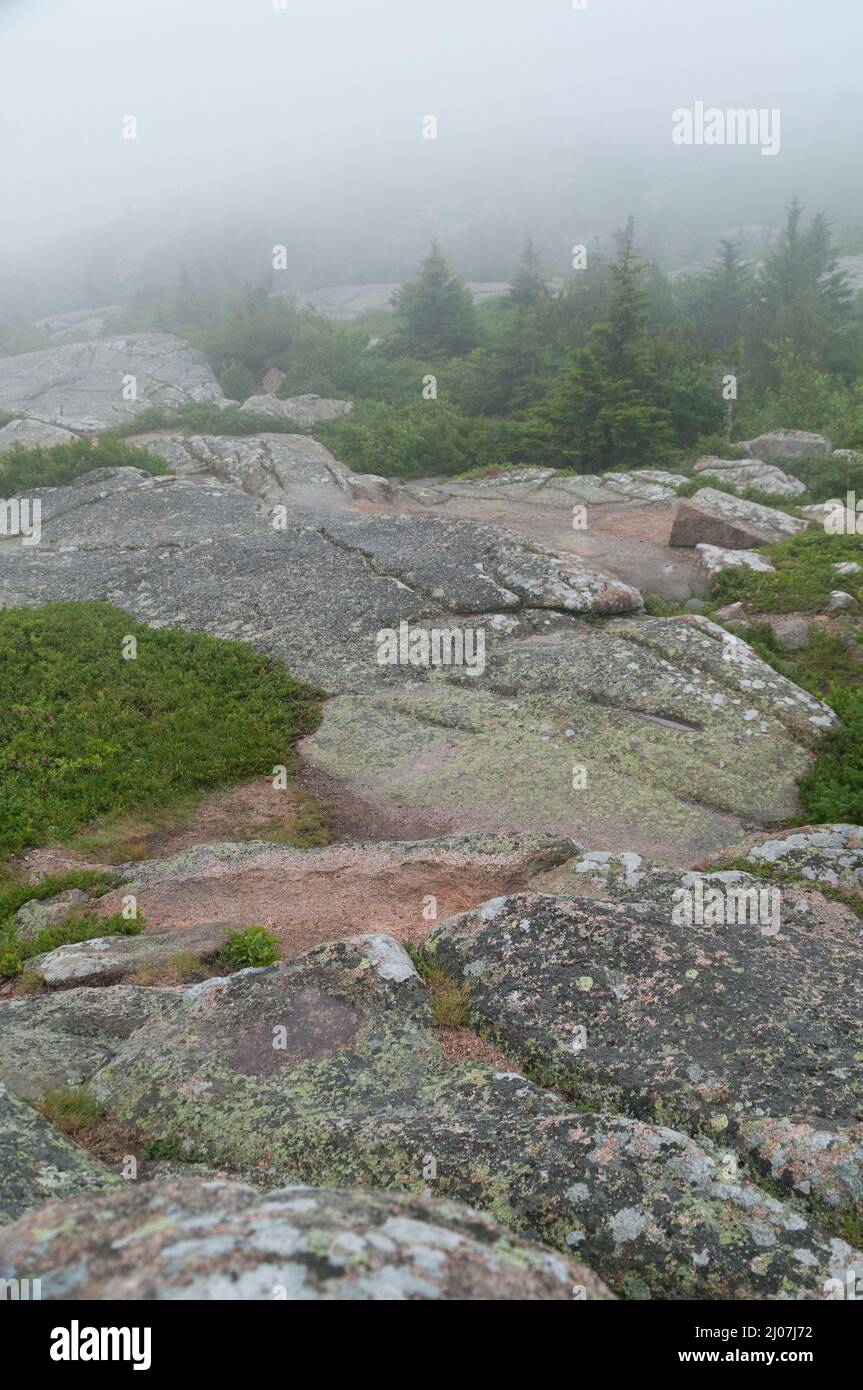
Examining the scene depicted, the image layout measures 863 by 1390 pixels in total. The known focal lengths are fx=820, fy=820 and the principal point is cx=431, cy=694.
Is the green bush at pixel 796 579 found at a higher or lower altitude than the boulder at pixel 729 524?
lower

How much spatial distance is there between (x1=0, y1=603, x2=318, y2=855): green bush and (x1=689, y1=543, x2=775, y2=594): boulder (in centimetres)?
847

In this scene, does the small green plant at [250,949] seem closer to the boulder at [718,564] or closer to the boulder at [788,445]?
the boulder at [718,564]

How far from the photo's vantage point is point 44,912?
8.09 metres

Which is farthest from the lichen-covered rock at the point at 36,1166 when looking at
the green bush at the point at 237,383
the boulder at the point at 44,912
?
the green bush at the point at 237,383

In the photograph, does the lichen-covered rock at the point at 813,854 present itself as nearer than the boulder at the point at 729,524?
Yes

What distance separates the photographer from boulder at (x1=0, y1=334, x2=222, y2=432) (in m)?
39.8

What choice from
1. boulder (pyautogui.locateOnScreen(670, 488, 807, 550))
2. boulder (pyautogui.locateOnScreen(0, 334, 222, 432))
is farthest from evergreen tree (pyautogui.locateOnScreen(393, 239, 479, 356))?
boulder (pyautogui.locateOnScreen(670, 488, 807, 550))

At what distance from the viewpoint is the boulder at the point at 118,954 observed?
21.4 feet

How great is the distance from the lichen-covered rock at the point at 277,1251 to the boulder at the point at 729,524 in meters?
17.0

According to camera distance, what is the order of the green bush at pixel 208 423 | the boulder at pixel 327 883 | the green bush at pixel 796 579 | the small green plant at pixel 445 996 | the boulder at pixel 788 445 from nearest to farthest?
the small green plant at pixel 445 996 → the boulder at pixel 327 883 → the green bush at pixel 796 579 → the boulder at pixel 788 445 → the green bush at pixel 208 423

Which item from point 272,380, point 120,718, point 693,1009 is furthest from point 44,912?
point 272,380

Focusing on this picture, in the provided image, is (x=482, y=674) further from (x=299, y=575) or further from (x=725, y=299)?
(x=725, y=299)
